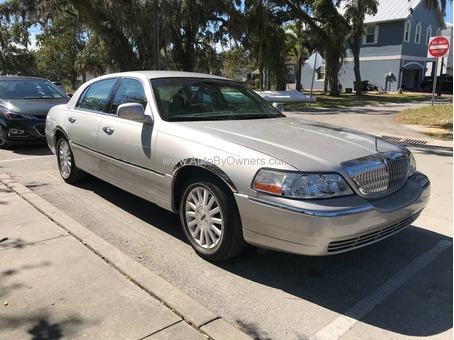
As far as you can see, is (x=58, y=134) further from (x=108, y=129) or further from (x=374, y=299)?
(x=374, y=299)

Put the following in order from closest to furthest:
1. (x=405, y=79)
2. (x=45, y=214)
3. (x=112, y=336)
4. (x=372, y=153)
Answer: (x=112, y=336) → (x=372, y=153) → (x=45, y=214) → (x=405, y=79)

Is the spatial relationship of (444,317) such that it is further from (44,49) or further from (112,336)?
(44,49)

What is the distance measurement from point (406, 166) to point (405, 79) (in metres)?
41.7

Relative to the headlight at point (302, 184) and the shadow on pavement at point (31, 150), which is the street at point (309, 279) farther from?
the shadow on pavement at point (31, 150)

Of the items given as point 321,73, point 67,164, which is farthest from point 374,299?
point 321,73

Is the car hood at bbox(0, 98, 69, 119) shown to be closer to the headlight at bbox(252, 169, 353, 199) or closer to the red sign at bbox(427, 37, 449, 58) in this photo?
the headlight at bbox(252, 169, 353, 199)

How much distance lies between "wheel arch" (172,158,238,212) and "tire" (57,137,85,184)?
98.2 inches

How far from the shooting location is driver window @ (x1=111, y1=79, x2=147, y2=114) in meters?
4.58

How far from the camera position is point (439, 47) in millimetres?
16266

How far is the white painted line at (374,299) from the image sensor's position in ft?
9.46

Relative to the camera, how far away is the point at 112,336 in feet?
8.91

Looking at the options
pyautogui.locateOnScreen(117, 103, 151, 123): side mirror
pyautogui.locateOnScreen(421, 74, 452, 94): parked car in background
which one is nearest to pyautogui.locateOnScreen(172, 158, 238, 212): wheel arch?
pyautogui.locateOnScreen(117, 103, 151, 123): side mirror

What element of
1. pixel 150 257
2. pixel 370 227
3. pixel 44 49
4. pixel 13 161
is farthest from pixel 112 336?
pixel 44 49

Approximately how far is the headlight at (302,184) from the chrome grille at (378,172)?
17 cm
